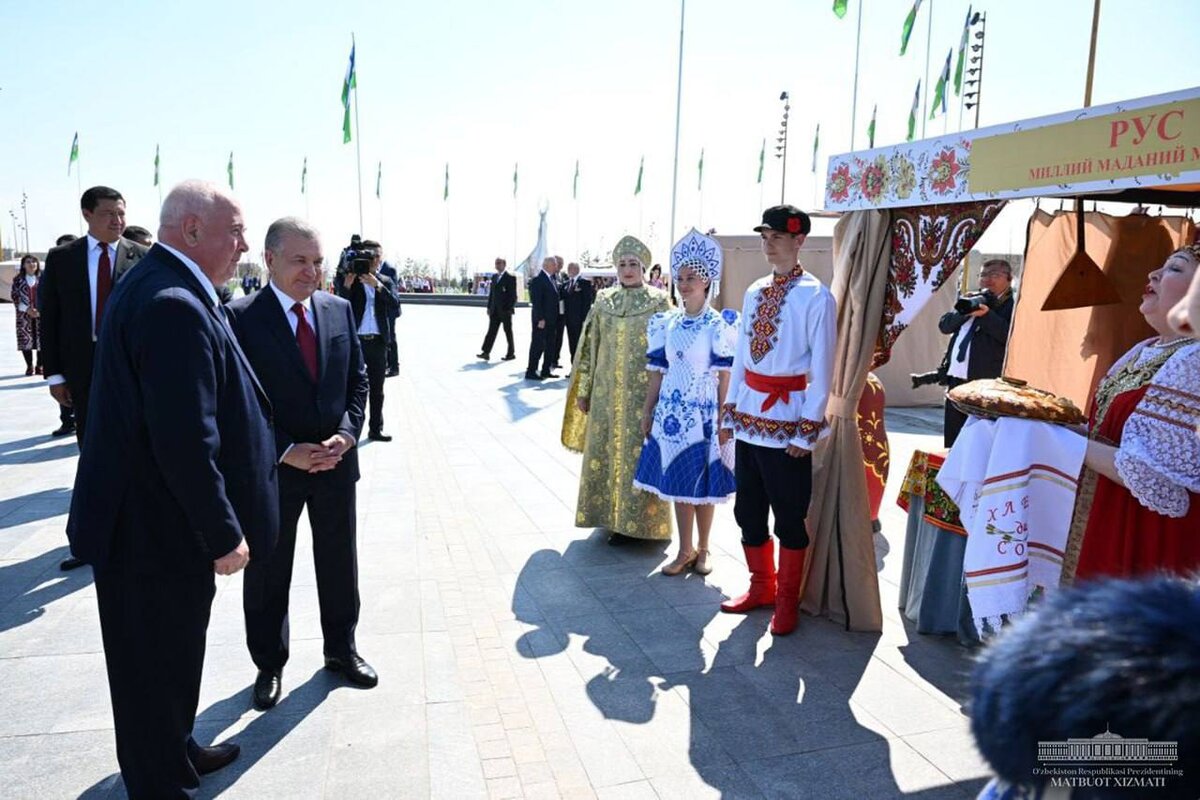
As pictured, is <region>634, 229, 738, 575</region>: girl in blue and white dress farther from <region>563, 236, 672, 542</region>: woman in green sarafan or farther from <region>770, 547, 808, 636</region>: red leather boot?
<region>770, 547, 808, 636</region>: red leather boot

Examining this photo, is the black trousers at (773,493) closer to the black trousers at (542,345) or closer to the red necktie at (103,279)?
the red necktie at (103,279)

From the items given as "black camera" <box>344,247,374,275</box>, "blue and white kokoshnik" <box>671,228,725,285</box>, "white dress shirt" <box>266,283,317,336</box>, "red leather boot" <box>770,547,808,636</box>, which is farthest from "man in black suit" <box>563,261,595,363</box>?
"white dress shirt" <box>266,283,317,336</box>

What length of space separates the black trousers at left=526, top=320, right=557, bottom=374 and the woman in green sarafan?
7.61 metres

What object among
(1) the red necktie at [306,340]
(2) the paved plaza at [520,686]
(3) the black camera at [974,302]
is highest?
(3) the black camera at [974,302]

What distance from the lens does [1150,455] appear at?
2.25 metres

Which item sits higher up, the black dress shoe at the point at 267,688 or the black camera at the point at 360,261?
the black camera at the point at 360,261

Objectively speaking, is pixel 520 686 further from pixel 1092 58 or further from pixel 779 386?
pixel 1092 58

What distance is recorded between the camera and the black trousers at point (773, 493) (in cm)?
374

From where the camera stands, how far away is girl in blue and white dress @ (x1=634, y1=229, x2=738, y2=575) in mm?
4406

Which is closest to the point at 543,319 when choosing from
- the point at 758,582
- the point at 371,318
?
the point at 371,318

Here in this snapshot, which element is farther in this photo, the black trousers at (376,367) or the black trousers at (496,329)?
the black trousers at (496,329)

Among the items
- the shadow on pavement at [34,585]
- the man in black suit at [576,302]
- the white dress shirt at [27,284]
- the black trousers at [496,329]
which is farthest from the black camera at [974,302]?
the white dress shirt at [27,284]

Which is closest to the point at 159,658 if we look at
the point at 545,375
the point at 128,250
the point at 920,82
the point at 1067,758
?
the point at 1067,758

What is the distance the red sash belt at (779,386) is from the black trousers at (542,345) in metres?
9.24
